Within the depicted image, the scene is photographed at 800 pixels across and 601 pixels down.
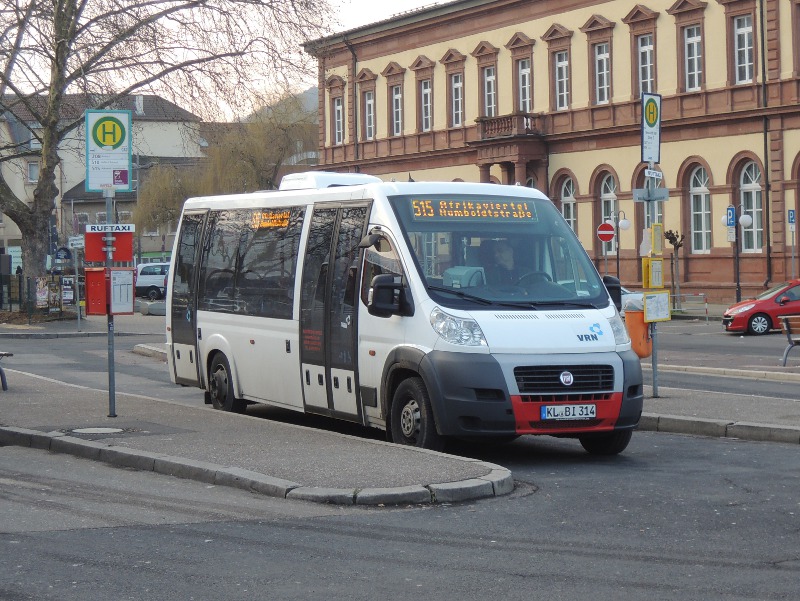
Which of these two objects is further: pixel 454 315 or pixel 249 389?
pixel 249 389

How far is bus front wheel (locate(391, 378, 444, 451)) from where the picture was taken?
1243 centimetres

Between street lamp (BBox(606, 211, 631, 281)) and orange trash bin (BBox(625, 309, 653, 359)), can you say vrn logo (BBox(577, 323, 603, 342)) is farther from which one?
street lamp (BBox(606, 211, 631, 281))

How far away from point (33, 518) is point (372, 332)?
4583 mm

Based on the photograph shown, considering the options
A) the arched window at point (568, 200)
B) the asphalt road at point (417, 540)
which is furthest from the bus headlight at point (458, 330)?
the arched window at point (568, 200)

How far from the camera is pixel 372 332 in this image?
44.0 feet

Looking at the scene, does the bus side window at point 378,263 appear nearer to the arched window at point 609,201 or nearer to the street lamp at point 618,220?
the street lamp at point 618,220

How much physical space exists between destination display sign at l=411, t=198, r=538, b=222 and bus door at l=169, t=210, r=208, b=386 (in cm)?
475

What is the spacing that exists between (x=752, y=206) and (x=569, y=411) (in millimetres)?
A: 38847

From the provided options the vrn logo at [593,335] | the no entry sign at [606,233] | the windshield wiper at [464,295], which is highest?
the no entry sign at [606,233]

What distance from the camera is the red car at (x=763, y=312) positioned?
36344 mm

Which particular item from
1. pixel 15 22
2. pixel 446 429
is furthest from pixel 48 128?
pixel 446 429

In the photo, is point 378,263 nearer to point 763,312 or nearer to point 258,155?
point 763,312

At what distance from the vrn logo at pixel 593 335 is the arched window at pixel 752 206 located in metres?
37.6

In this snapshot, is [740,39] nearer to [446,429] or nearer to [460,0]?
[460,0]
